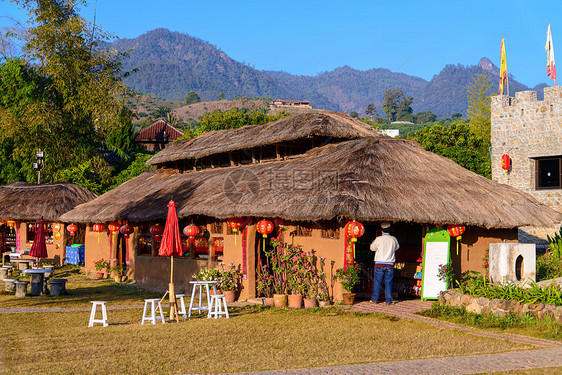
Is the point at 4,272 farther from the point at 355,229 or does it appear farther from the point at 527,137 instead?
the point at 527,137

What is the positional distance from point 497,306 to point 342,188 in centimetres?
403

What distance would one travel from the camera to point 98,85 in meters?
35.5

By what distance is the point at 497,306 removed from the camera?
1141 centimetres

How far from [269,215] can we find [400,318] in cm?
387

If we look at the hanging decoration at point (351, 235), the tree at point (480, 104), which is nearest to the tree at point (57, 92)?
the hanging decoration at point (351, 235)

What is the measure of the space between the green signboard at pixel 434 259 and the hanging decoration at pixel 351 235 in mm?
1880

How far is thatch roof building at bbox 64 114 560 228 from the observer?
13.3 m

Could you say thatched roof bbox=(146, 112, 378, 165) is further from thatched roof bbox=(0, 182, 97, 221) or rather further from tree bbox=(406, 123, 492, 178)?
tree bbox=(406, 123, 492, 178)

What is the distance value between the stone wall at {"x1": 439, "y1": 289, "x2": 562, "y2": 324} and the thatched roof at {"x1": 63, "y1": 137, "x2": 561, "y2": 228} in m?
1.77

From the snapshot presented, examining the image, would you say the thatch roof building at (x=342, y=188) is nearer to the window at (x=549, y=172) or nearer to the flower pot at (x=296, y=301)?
the flower pot at (x=296, y=301)

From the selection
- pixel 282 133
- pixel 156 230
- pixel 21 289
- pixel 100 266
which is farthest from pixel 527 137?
pixel 21 289

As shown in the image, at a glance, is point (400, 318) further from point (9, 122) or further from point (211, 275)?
point (9, 122)

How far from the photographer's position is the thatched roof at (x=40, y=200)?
1044 inches

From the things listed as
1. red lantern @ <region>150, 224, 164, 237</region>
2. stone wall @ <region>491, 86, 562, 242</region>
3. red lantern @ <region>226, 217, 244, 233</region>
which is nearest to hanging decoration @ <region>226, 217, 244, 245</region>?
red lantern @ <region>226, 217, 244, 233</region>
